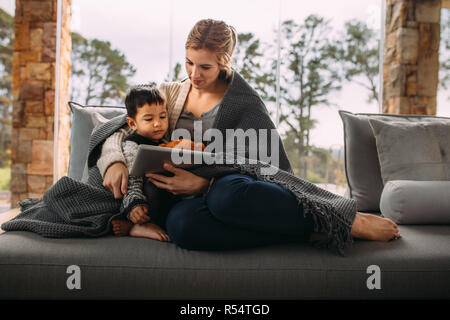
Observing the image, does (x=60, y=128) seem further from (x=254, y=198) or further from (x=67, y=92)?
(x=254, y=198)

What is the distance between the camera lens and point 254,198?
3.31 feet

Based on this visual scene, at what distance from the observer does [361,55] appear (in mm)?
3779

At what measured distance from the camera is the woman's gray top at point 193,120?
4.63 feet

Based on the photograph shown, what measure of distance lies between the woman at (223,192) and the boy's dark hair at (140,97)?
0.11 meters

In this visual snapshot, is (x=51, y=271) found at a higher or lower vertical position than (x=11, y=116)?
lower

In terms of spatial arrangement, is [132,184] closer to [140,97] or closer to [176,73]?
[140,97]

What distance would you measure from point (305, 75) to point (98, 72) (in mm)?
2186

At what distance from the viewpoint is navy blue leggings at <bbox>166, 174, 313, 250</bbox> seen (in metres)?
1.00

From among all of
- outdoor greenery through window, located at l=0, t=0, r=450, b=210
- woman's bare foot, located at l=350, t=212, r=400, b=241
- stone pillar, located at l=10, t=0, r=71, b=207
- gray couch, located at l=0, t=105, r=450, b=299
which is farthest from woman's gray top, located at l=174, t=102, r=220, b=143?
outdoor greenery through window, located at l=0, t=0, r=450, b=210

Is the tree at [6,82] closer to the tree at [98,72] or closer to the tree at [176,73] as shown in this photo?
the tree at [98,72]

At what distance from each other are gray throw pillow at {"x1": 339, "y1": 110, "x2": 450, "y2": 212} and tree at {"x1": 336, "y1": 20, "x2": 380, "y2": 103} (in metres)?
2.37

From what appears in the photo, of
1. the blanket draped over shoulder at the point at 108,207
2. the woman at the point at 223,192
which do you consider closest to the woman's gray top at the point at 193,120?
the woman at the point at 223,192
